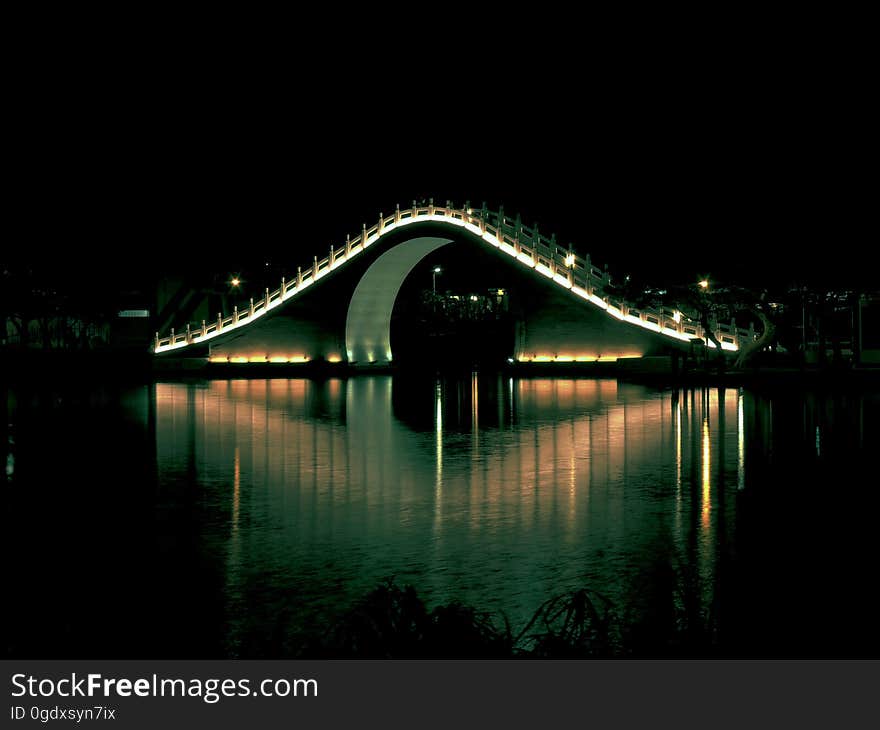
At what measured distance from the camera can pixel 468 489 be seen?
13.9 m

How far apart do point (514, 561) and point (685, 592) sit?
1797mm

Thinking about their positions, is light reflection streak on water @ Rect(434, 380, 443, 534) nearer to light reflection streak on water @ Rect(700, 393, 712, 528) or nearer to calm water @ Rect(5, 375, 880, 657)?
calm water @ Rect(5, 375, 880, 657)

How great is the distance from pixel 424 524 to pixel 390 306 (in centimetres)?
4901

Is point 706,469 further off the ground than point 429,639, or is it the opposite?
point 429,639

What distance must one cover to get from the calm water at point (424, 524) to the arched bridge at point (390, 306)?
922 inches

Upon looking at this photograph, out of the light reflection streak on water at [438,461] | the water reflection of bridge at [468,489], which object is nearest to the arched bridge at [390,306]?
the light reflection streak on water at [438,461]

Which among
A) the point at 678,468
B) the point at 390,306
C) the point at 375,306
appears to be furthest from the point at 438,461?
the point at 390,306

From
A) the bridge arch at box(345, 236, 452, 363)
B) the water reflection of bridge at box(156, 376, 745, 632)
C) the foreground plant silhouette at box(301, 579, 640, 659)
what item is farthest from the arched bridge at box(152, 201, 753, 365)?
the foreground plant silhouette at box(301, 579, 640, 659)

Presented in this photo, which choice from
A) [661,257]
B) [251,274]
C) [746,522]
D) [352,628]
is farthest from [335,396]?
[251,274]

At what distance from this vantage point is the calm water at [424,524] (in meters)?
7.68

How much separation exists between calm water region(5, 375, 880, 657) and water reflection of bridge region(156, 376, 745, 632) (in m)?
0.05

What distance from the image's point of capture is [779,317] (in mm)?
42625

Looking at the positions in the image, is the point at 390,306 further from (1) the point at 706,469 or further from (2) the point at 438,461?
(1) the point at 706,469

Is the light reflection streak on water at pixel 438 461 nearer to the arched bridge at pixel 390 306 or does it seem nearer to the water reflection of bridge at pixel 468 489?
the water reflection of bridge at pixel 468 489
